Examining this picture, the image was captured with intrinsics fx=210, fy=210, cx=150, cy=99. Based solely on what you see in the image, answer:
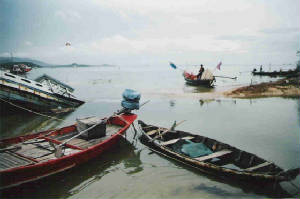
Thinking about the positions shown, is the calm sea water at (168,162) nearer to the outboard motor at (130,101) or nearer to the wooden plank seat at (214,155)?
the wooden plank seat at (214,155)

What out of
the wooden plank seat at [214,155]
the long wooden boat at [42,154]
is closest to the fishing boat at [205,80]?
the long wooden boat at [42,154]

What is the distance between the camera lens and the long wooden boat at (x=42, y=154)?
7.04m

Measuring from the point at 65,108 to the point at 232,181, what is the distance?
729 inches

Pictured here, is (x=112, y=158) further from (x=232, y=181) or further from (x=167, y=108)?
(x=167, y=108)

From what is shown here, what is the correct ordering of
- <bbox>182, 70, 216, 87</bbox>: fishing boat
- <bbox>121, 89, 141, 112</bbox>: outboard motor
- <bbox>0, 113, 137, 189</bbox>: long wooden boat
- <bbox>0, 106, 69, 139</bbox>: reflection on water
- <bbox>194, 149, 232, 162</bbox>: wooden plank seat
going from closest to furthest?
1. <bbox>0, 113, 137, 189</bbox>: long wooden boat
2. <bbox>194, 149, 232, 162</bbox>: wooden plank seat
3. <bbox>121, 89, 141, 112</bbox>: outboard motor
4. <bbox>0, 106, 69, 139</bbox>: reflection on water
5. <bbox>182, 70, 216, 87</bbox>: fishing boat

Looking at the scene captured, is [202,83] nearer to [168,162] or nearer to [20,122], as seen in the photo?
[20,122]

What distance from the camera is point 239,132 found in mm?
13906

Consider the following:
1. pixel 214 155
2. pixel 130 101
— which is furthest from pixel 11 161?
pixel 214 155

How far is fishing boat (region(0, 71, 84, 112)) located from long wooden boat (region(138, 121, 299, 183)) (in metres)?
12.5

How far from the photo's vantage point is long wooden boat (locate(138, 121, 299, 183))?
23.2 feet

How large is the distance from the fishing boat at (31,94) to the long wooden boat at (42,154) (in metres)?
9.64

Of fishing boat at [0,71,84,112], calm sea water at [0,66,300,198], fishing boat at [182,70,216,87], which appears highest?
fishing boat at [182,70,216,87]

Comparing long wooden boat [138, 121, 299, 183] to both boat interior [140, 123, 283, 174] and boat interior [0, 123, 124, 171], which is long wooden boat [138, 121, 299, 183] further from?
boat interior [0, 123, 124, 171]

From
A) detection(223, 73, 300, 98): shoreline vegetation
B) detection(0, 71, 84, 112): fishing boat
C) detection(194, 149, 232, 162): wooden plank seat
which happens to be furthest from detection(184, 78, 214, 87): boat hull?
detection(194, 149, 232, 162): wooden plank seat
